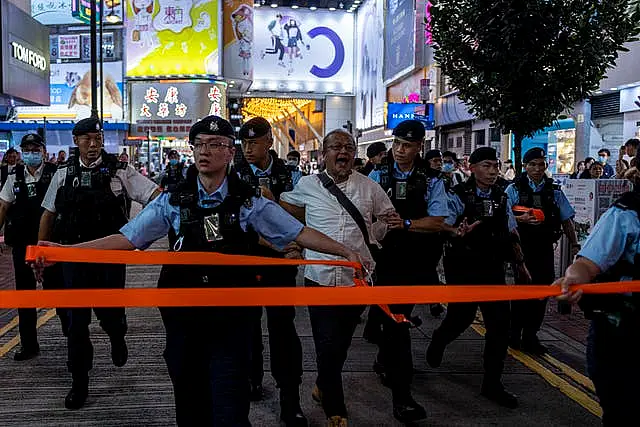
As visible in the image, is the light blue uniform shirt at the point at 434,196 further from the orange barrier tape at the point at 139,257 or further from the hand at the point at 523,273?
the orange barrier tape at the point at 139,257

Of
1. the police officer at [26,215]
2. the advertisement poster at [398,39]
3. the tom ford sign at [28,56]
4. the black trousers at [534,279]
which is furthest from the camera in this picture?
the advertisement poster at [398,39]

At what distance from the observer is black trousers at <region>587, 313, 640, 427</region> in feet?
10.1

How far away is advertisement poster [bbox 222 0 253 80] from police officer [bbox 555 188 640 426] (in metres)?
43.0

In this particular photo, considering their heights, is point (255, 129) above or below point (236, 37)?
below

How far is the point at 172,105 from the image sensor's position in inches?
1741

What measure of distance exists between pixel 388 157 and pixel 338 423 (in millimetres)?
2339

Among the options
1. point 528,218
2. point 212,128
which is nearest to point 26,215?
point 212,128

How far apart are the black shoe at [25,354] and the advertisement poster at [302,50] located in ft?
151

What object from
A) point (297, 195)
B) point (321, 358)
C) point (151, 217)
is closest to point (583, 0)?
point (297, 195)

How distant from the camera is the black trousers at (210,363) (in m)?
3.46

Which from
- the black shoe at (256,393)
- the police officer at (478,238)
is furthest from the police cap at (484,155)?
the black shoe at (256,393)

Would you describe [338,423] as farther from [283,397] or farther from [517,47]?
[517,47]

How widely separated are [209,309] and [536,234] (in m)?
4.45

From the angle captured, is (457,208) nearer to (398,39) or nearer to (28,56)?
(28,56)
